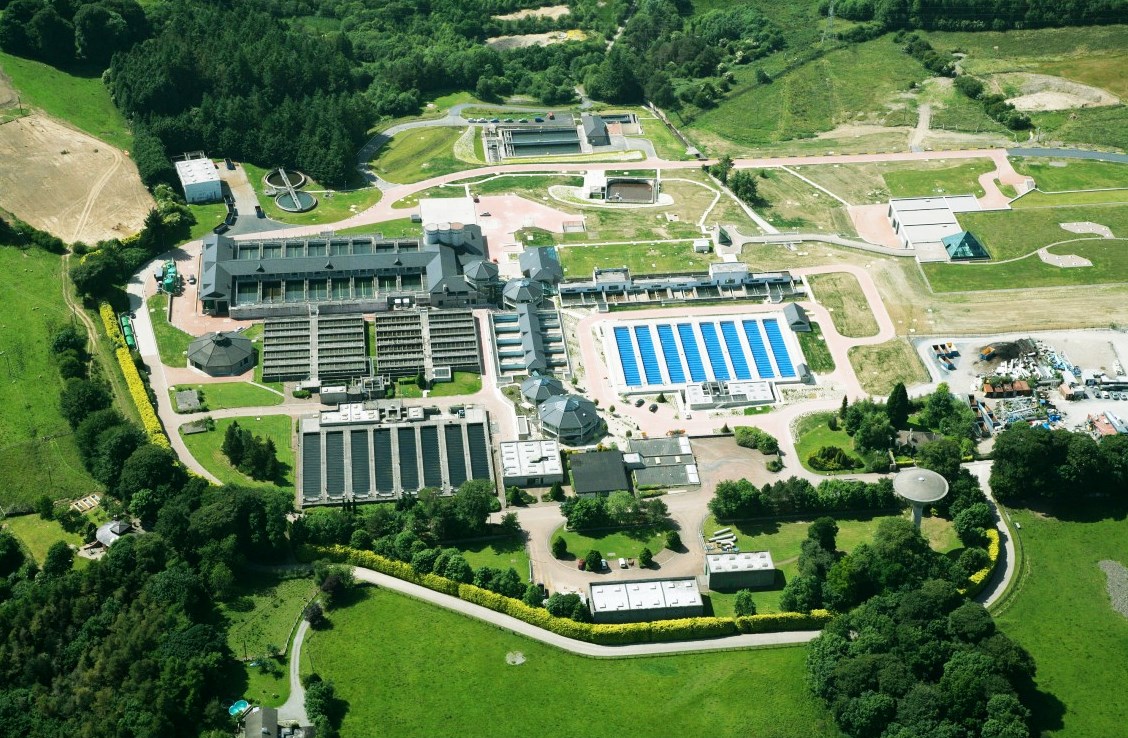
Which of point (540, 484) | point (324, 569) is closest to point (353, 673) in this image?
point (324, 569)

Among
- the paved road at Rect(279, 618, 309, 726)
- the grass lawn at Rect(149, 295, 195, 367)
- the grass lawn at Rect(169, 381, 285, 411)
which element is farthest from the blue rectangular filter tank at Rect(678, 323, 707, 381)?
the grass lawn at Rect(149, 295, 195, 367)

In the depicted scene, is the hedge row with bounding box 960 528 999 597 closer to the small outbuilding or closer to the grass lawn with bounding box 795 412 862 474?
the grass lawn with bounding box 795 412 862 474

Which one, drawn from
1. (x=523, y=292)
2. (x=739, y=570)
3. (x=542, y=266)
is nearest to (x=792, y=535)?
(x=739, y=570)

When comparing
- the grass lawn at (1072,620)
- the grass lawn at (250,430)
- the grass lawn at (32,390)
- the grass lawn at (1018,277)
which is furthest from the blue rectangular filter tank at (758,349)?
the grass lawn at (32,390)

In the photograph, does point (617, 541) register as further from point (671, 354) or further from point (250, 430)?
point (250, 430)

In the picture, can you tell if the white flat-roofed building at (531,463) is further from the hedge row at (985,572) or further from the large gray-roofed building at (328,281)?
the hedge row at (985,572)

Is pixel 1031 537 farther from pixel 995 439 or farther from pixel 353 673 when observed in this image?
pixel 353 673
